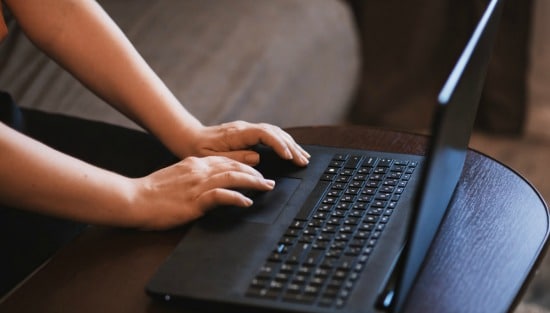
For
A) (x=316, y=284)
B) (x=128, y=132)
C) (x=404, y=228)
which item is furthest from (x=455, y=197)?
(x=128, y=132)

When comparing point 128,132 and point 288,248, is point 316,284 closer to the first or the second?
point 288,248

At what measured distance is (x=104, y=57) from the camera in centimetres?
109

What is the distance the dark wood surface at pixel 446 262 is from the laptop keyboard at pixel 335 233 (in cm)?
7

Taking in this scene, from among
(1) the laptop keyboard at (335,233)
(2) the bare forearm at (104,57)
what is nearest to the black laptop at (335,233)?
(1) the laptop keyboard at (335,233)

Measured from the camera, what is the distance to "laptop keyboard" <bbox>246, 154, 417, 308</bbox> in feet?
2.56

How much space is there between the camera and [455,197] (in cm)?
99

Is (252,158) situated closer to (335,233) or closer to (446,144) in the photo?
(335,233)

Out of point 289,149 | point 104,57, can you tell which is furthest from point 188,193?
point 104,57

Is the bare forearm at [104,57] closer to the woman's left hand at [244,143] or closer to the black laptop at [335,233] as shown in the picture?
the woman's left hand at [244,143]

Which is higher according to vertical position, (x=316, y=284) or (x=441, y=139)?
(x=441, y=139)

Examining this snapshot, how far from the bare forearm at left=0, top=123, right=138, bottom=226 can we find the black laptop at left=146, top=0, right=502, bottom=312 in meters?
0.09

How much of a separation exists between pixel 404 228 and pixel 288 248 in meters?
0.12

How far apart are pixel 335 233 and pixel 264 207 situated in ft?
0.35

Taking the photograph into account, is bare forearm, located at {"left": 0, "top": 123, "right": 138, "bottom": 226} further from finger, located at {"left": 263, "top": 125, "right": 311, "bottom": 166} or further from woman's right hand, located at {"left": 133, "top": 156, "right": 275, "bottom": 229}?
finger, located at {"left": 263, "top": 125, "right": 311, "bottom": 166}
